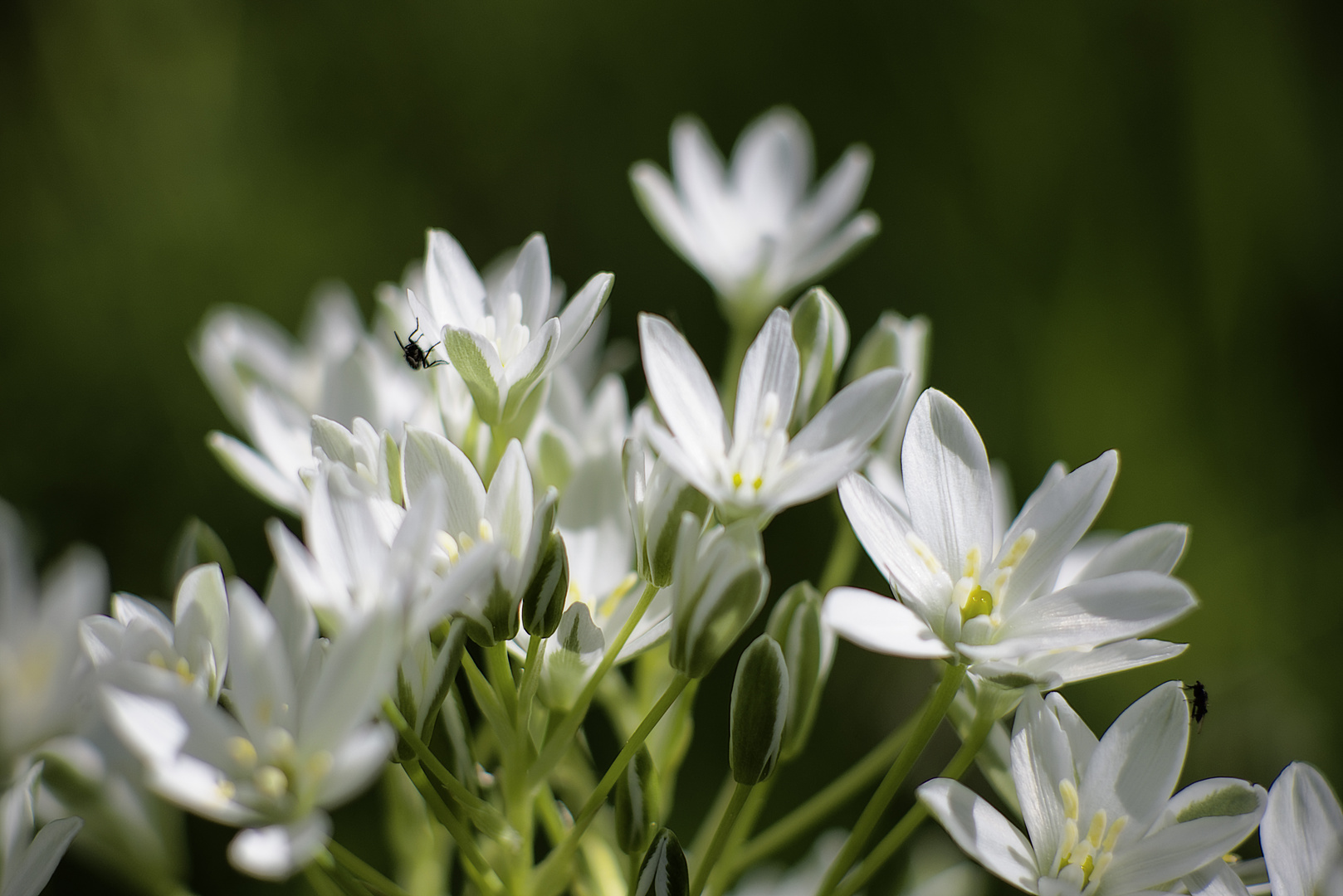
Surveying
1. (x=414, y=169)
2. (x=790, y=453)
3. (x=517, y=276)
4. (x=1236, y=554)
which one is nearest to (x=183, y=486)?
(x=414, y=169)

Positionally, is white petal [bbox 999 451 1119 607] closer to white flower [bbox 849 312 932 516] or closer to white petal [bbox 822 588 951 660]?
white petal [bbox 822 588 951 660]

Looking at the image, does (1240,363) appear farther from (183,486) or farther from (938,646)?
(183,486)

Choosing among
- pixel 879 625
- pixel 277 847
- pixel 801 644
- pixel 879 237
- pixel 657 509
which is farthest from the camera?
pixel 879 237

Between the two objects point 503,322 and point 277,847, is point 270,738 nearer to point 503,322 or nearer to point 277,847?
point 277,847

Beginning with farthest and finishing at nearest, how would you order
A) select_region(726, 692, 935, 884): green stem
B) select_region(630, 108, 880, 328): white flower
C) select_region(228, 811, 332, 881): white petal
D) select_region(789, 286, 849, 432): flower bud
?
select_region(630, 108, 880, 328): white flower → select_region(726, 692, 935, 884): green stem → select_region(789, 286, 849, 432): flower bud → select_region(228, 811, 332, 881): white petal

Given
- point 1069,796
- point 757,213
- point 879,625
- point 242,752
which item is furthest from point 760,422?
point 757,213

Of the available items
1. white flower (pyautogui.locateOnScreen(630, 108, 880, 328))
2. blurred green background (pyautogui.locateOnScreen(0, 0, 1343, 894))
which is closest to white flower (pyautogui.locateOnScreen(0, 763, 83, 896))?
white flower (pyautogui.locateOnScreen(630, 108, 880, 328))

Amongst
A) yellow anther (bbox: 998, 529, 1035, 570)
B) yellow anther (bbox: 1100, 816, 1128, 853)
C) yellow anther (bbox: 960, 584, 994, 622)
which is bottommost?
yellow anther (bbox: 1100, 816, 1128, 853)
